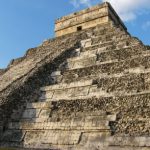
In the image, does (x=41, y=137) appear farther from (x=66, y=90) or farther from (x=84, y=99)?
(x=66, y=90)

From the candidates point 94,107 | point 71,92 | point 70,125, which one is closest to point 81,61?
point 71,92

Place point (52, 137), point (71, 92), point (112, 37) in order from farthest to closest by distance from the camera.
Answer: point (112, 37) < point (71, 92) < point (52, 137)

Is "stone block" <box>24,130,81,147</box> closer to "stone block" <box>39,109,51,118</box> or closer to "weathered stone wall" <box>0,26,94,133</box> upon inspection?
"stone block" <box>39,109,51,118</box>

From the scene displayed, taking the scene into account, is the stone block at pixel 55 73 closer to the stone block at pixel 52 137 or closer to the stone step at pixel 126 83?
the stone step at pixel 126 83

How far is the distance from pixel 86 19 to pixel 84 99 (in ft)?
34.4

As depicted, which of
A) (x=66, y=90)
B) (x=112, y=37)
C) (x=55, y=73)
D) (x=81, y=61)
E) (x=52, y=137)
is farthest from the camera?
(x=112, y=37)

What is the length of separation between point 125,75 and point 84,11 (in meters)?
10.6

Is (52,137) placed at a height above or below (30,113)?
below

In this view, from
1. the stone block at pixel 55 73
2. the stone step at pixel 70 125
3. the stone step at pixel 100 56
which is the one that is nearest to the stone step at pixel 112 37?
the stone step at pixel 100 56

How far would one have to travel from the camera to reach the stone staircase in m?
7.49

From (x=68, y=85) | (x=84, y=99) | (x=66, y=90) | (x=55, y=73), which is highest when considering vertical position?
(x=55, y=73)

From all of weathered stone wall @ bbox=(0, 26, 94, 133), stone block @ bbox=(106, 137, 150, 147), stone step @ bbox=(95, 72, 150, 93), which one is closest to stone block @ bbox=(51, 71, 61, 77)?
weathered stone wall @ bbox=(0, 26, 94, 133)

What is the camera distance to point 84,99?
9109mm

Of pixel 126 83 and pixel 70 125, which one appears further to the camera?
pixel 126 83
